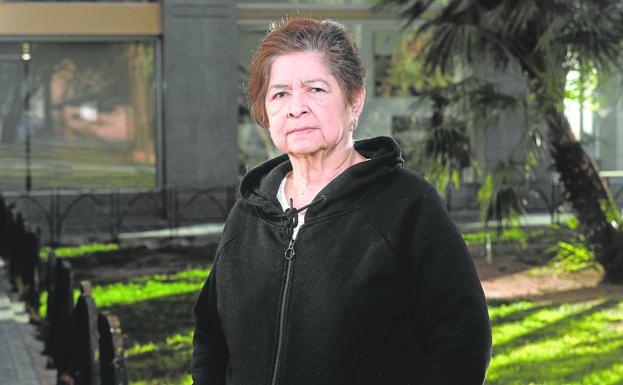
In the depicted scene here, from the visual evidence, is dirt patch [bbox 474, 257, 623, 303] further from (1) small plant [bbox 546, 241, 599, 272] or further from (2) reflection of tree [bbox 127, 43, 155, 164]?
(2) reflection of tree [bbox 127, 43, 155, 164]

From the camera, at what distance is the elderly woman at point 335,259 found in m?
2.90

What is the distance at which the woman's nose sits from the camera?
3048 mm

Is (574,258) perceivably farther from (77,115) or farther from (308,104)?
(308,104)

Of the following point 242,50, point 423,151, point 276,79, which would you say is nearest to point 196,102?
point 242,50

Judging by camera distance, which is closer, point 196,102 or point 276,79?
point 276,79

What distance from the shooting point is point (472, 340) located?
2.90 meters

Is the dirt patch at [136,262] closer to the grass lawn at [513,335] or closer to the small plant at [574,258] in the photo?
the grass lawn at [513,335]

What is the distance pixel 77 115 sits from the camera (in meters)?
20.5

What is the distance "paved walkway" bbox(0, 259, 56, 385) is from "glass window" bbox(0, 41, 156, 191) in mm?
8445

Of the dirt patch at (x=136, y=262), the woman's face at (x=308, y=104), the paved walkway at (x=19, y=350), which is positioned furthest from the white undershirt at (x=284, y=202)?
the dirt patch at (x=136, y=262)

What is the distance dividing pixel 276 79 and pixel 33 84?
17.7 meters

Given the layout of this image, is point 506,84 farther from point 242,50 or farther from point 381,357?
point 381,357

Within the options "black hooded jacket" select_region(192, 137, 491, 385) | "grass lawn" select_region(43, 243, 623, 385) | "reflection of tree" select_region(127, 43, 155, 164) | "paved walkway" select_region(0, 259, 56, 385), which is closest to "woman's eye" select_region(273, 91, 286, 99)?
"black hooded jacket" select_region(192, 137, 491, 385)

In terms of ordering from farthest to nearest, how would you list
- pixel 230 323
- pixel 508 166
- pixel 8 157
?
pixel 8 157 < pixel 508 166 < pixel 230 323
